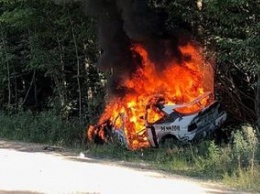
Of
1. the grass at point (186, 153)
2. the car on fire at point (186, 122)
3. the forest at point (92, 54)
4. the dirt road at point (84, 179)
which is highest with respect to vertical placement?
the forest at point (92, 54)

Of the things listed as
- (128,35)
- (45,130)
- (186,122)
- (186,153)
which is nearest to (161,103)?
(186,122)

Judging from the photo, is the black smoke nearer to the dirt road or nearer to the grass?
the grass

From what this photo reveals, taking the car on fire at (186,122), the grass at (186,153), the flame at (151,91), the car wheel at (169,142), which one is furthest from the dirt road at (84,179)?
the flame at (151,91)

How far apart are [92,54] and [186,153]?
8.74m

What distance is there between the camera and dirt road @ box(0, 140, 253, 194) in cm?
972

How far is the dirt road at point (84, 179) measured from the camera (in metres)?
9.72

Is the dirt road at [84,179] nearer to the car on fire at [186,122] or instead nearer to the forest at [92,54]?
the forest at [92,54]

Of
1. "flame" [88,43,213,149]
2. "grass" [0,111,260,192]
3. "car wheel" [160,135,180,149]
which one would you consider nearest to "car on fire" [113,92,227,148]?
"car wheel" [160,135,180,149]

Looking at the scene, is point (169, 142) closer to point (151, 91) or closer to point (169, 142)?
point (169, 142)

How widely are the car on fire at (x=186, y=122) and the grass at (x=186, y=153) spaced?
1.52 feet

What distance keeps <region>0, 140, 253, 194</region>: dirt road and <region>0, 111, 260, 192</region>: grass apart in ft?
2.51

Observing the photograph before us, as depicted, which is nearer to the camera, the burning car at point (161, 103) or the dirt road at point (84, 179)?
the dirt road at point (84, 179)

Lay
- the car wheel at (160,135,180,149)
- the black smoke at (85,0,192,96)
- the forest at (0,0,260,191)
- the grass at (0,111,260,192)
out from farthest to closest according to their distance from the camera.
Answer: the black smoke at (85,0,192,96) → the car wheel at (160,135,180,149) → the forest at (0,0,260,191) → the grass at (0,111,260,192)

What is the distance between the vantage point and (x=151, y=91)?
18.8m
